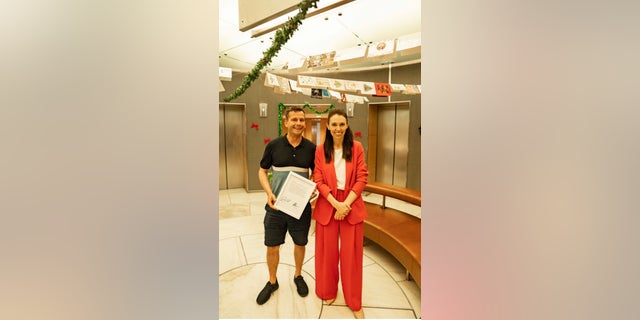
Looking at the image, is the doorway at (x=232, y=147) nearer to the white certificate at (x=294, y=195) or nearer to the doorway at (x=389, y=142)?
the doorway at (x=389, y=142)

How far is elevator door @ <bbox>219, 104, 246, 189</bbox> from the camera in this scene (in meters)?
5.98

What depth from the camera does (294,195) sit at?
68.8 inches

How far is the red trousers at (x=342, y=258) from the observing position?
1734 mm

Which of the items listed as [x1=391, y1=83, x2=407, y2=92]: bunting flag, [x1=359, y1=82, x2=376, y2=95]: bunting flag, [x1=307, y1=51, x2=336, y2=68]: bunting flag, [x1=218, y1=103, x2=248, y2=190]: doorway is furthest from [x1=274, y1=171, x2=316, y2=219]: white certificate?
[x1=218, y1=103, x2=248, y2=190]: doorway

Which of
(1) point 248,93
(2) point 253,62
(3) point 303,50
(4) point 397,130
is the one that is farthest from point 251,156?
(4) point 397,130

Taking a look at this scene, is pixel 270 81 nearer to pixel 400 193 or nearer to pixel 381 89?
pixel 381 89

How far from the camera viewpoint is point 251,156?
6047mm

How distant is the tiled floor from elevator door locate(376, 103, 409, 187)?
2920 millimetres
